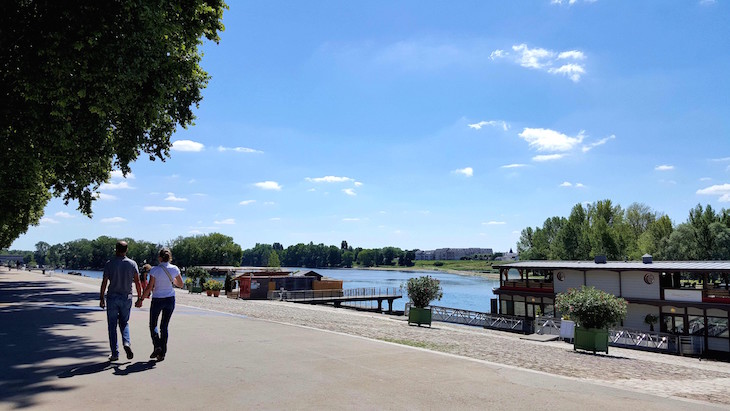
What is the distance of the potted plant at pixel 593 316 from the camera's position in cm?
1470

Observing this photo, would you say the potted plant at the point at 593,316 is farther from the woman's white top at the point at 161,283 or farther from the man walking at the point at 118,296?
the man walking at the point at 118,296

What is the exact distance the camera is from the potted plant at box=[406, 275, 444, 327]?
19891 mm

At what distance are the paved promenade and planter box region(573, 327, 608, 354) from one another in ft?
24.1

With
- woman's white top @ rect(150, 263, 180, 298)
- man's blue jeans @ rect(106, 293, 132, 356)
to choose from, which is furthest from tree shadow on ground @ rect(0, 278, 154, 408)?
woman's white top @ rect(150, 263, 180, 298)

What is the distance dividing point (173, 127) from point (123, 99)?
12360mm

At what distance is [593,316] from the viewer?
1486 cm

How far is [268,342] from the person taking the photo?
10.9m

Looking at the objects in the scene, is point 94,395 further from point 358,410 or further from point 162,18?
point 162,18

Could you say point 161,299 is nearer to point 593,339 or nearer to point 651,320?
point 593,339

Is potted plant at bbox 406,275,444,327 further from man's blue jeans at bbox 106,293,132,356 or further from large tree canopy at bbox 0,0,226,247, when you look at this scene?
man's blue jeans at bbox 106,293,132,356

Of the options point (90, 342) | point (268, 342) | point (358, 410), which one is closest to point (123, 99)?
point (90, 342)

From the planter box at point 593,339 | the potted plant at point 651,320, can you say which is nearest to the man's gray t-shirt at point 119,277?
the planter box at point 593,339

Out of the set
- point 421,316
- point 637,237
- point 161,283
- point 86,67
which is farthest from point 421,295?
point 637,237

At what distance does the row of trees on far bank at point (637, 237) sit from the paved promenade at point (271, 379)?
71.1m
